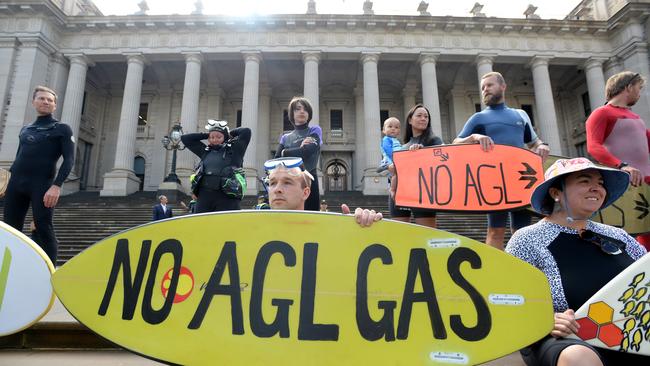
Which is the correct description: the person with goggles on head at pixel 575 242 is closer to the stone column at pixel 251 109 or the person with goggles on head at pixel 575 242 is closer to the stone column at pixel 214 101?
the stone column at pixel 251 109

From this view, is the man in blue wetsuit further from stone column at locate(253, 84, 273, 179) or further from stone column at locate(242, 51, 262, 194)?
stone column at locate(253, 84, 273, 179)

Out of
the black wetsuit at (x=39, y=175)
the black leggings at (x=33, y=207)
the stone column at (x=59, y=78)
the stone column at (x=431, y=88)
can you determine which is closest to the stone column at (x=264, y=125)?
the stone column at (x=431, y=88)

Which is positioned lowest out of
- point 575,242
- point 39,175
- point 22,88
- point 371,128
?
point 575,242

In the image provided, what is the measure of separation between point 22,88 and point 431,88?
74.1 ft

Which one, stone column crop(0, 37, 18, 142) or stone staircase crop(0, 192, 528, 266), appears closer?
stone staircase crop(0, 192, 528, 266)

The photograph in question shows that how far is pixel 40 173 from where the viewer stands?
144 inches

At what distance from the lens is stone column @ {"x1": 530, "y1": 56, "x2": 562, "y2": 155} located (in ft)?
65.8

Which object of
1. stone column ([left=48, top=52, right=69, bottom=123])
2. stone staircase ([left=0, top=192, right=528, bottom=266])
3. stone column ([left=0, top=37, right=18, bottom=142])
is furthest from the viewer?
stone column ([left=48, top=52, right=69, bottom=123])

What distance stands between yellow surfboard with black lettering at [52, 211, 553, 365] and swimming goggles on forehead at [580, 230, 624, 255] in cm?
38

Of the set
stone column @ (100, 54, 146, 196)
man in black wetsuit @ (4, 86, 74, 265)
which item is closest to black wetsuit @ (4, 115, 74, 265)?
man in black wetsuit @ (4, 86, 74, 265)

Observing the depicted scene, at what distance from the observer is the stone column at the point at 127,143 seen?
19266 mm

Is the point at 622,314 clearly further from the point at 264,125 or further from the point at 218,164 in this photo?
the point at 264,125

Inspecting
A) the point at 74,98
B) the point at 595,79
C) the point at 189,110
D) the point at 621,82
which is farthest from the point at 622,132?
the point at 74,98

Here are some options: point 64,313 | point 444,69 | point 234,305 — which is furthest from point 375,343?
point 444,69
